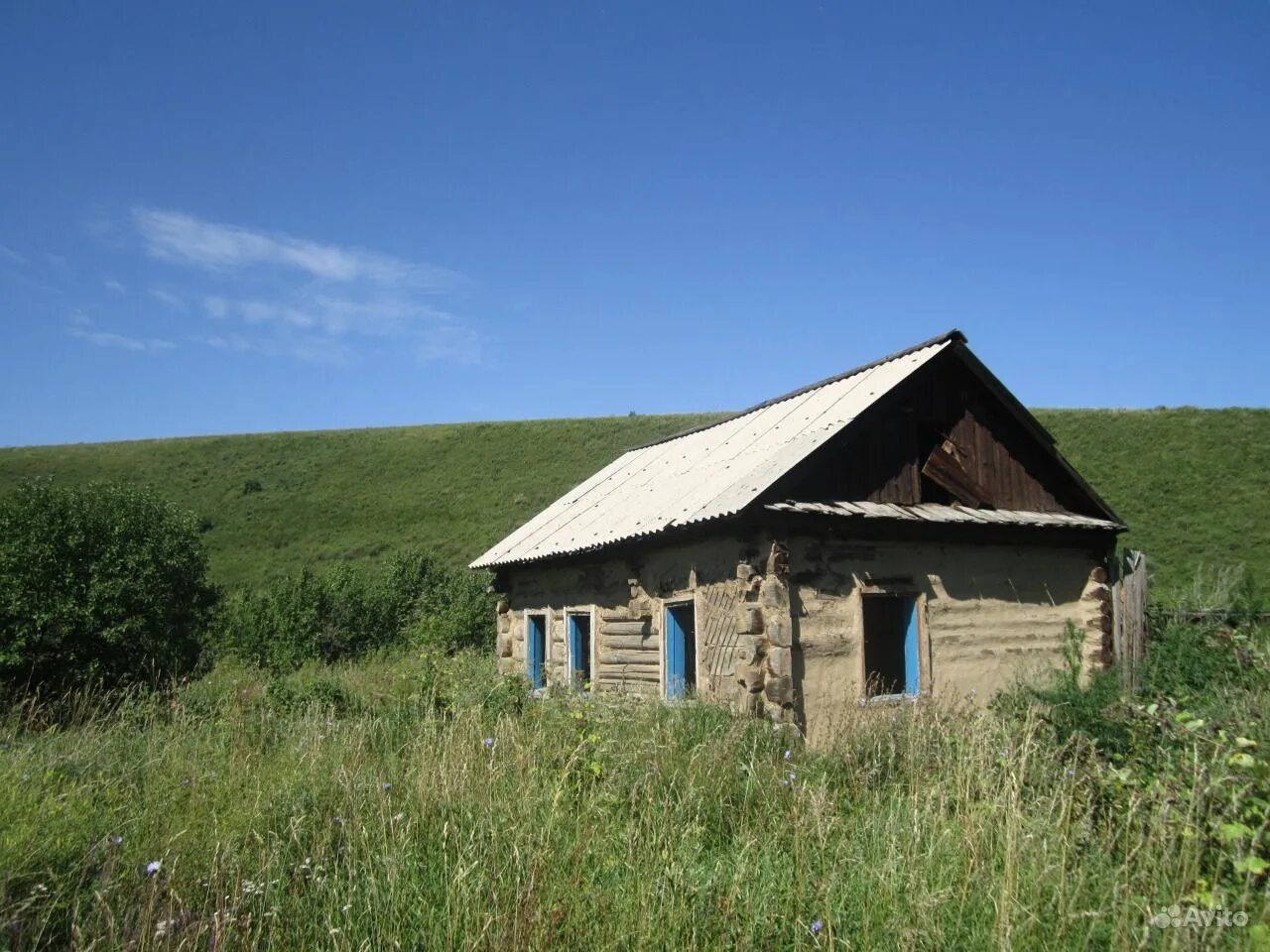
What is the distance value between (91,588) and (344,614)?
1306cm

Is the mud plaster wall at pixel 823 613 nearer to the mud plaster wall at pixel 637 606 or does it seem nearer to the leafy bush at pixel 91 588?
the mud plaster wall at pixel 637 606

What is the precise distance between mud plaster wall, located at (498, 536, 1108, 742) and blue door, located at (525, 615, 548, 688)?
7.97 ft

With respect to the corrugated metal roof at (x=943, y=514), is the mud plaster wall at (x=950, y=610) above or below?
below

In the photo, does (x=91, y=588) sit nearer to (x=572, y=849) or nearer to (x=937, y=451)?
(x=937, y=451)

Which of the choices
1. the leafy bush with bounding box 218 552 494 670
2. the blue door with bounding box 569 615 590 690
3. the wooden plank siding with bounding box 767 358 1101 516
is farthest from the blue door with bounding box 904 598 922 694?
the leafy bush with bounding box 218 552 494 670

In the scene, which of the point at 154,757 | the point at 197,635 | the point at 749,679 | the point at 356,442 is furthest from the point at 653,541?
the point at 356,442

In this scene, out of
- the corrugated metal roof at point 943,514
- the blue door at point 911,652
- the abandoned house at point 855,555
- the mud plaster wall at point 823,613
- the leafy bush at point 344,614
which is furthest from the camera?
the leafy bush at point 344,614

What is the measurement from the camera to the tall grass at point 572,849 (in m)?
3.65

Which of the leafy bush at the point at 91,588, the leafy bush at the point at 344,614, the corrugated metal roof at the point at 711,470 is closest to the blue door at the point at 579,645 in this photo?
the corrugated metal roof at the point at 711,470

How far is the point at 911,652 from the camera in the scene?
9969 mm

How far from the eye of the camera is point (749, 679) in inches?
353

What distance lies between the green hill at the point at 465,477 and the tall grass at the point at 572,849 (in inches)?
1075

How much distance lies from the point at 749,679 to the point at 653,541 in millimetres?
2453

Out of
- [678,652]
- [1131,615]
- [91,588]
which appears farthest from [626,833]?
[91,588]
